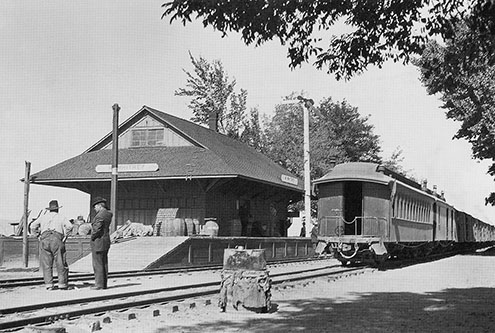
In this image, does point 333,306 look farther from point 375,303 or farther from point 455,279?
point 455,279

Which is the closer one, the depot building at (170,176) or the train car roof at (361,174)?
the train car roof at (361,174)

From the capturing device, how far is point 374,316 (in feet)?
32.7

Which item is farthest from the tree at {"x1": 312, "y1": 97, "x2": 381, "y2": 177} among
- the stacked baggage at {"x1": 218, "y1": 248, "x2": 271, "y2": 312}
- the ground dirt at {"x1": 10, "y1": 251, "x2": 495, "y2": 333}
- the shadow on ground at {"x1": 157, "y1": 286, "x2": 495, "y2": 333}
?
the stacked baggage at {"x1": 218, "y1": 248, "x2": 271, "y2": 312}

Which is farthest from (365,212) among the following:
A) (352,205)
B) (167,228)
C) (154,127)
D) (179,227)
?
(154,127)

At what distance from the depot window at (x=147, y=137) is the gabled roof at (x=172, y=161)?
0.39 metres

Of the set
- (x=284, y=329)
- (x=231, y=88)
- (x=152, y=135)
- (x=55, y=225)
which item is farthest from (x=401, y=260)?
(x=231, y=88)

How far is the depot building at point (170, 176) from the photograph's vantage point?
87.2 feet

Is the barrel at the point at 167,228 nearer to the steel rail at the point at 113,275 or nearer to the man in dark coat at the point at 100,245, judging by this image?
the steel rail at the point at 113,275

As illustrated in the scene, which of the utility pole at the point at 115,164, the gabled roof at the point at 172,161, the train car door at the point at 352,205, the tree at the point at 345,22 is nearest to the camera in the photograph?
the tree at the point at 345,22

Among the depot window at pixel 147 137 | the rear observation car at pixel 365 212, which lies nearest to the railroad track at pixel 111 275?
the rear observation car at pixel 365 212

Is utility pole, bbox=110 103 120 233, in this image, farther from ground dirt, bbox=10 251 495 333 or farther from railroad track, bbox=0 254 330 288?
ground dirt, bbox=10 251 495 333

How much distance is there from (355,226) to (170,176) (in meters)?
8.00

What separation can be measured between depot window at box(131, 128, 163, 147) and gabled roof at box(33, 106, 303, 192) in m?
0.39

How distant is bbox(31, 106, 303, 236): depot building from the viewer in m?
26.6
